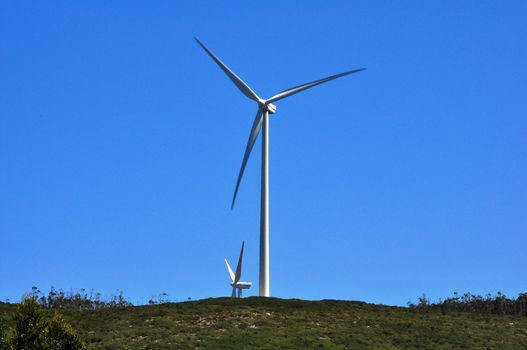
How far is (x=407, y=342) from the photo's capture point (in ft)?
235

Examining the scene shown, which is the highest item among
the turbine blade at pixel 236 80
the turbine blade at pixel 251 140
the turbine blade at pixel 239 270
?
the turbine blade at pixel 236 80

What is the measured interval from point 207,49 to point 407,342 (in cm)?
3887

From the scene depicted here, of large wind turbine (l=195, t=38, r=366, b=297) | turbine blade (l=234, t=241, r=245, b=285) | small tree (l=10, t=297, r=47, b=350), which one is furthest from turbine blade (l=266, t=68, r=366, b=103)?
small tree (l=10, t=297, r=47, b=350)

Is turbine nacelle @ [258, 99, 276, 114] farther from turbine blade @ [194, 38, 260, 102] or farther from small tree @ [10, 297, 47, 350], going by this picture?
small tree @ [10, 297, 47, 350]

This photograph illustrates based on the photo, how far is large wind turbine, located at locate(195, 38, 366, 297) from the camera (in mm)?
81688

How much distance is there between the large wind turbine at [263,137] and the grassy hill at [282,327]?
11.9 ft

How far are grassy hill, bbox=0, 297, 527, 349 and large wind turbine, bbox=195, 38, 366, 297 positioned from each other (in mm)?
3618

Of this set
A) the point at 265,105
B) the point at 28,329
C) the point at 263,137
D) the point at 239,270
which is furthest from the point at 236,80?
the point at 28,329

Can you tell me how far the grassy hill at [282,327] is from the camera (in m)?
67.1

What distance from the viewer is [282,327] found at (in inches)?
2837

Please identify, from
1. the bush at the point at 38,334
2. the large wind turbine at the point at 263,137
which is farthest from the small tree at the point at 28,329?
the large wind turbine at the point at 263,137

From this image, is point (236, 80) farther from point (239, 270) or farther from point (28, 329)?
point (28, 329)

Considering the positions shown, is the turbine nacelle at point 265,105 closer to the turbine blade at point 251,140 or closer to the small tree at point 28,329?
the turbine blade at point 251,140

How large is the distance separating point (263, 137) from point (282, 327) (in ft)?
69.9
